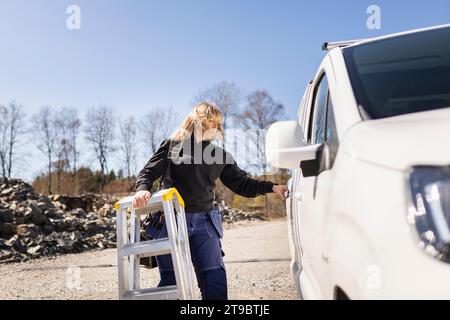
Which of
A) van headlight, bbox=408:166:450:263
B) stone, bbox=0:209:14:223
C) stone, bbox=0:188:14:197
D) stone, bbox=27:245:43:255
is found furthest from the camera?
stone, bbox=0:188:14:197

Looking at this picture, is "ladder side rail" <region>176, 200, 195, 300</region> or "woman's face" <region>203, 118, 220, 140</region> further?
"woman's face" <region>203, 118, 220, 140</region>

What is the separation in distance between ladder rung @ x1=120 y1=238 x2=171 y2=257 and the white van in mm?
858

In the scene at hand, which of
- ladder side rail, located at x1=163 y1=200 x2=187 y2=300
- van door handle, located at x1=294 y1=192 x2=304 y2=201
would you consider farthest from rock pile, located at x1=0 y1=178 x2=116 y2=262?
van door handle, located at x1=294 y1=192 x2=304 y2=201

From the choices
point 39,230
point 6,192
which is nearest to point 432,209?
point 39,230

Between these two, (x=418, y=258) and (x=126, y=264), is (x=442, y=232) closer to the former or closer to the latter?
(x=418, y=258)

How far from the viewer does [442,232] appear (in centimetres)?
132

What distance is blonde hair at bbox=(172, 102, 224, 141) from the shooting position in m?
3.47

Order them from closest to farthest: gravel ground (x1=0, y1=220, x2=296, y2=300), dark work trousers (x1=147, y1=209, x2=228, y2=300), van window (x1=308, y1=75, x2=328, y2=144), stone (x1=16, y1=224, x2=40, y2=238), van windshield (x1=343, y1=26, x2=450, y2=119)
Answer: van windshield (x1=343, y1=26, x2=450, y2=119), van window (x1=308, y1=75, x2=328, y2=144), dark work trousers (x1=147, y1=209, x2=228, y2=300), gravel ground (x1=0, y1=220, x2=296, y2=300), stone (x1=16, y1=224, x2=40, y2=238)

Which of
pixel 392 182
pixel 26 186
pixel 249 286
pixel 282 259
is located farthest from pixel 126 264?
pixel 26 186

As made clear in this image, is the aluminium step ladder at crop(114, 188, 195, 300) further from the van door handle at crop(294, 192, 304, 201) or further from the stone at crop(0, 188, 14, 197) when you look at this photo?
the stone at crop(0, 188, 14, 197)

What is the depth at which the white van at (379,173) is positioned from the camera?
1340mm

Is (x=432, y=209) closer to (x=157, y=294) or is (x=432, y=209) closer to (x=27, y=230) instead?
(x=157, y=294)

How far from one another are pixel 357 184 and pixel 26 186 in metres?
19.6

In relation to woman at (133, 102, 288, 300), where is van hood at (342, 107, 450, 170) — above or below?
above
